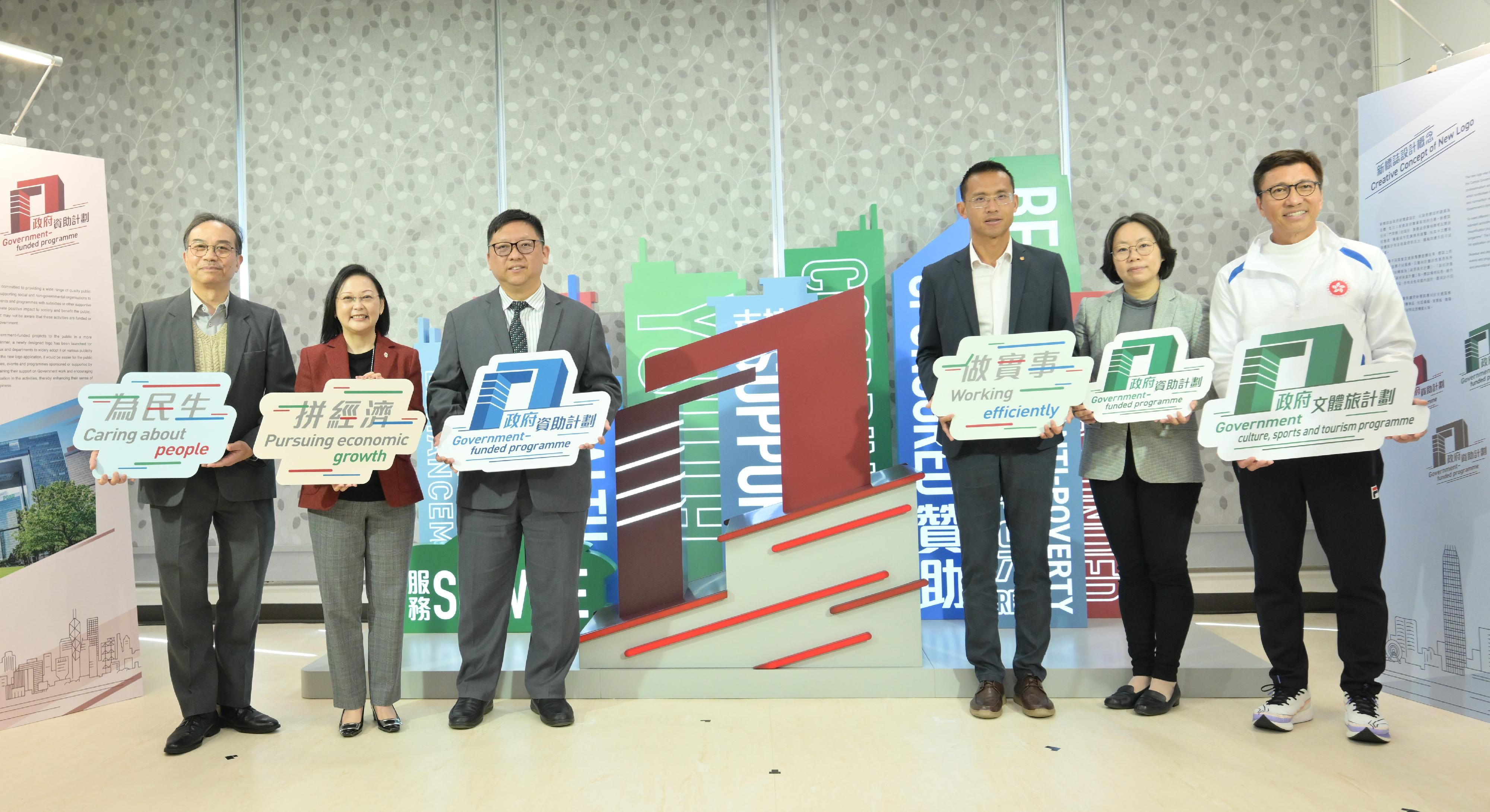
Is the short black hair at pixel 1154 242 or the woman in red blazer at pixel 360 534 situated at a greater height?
the short black hair at pixel 1154 242

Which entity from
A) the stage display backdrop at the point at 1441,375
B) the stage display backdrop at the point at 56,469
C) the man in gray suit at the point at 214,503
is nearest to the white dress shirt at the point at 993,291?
the stage display backdrop at the point at 1441,375

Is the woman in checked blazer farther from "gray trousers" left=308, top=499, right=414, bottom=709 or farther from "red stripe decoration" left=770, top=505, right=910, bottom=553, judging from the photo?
"gray trousers" left=308, top=499, right=414, bottom=709

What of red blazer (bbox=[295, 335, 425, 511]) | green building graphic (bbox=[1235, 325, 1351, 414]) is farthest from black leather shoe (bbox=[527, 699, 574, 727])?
green building graphic (bbox=[1235, 325, 1351, 414])

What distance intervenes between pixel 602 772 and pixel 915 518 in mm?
1416

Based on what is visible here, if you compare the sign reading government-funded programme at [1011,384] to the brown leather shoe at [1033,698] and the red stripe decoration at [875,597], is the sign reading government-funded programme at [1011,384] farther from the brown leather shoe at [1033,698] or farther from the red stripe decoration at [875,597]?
the brown leather shoe at [1033,698]

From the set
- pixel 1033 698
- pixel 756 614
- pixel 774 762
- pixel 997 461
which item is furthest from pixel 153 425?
pixel 1033 698

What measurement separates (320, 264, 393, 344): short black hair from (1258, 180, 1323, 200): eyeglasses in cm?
293

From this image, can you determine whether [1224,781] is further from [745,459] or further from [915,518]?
[745,459]

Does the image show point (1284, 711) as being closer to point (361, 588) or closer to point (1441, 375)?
point (1441, 375)

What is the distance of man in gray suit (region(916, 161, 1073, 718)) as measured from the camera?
2947 millimetres

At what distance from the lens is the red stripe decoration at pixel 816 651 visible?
3244mm

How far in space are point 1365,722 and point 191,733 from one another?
3734 mm

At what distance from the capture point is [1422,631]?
10.2ft

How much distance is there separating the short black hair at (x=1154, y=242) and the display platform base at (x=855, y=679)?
142 cm
